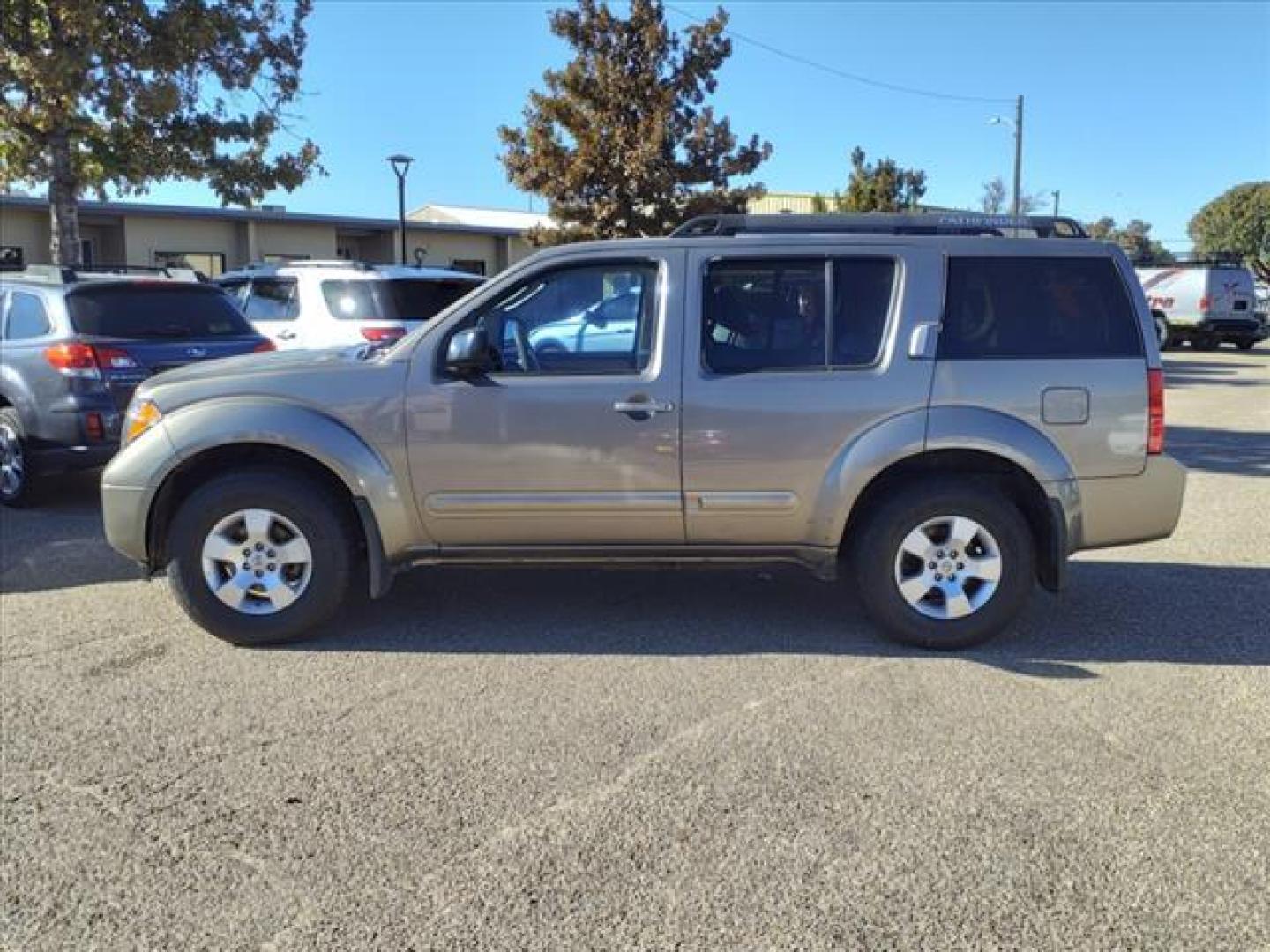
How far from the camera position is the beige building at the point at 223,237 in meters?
24.9

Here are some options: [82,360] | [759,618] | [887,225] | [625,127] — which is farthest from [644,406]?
[625,127]

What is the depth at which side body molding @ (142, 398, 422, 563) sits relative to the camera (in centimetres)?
487

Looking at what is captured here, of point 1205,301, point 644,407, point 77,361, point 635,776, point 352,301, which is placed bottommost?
point 635,776

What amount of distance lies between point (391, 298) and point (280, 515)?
603 centimetres

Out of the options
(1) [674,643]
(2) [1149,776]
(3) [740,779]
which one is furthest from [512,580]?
(2) [1149,776]

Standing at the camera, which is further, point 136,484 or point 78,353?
point 78,353

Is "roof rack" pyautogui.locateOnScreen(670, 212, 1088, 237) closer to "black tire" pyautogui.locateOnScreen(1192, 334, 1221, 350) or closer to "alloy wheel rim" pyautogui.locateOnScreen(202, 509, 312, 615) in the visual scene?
"alloy wheel rim" pyautogui.locateOnScreen(202, 509, 312, 615)

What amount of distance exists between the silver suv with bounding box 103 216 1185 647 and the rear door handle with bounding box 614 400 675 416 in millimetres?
12

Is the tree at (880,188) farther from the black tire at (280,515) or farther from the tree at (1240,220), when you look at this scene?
the tree at (1240,220)

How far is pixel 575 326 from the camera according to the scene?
5.12m

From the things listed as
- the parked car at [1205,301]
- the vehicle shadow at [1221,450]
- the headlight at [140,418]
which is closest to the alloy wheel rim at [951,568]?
the headlight at [140,418]

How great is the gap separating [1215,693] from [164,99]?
12.6 m

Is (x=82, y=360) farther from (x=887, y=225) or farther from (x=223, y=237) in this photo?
(x=223, y=237)

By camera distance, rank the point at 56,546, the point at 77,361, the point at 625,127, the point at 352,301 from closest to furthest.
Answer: the point at 56,546 → the point at 77,361 → the point at 352,301 → the point at 625,127
